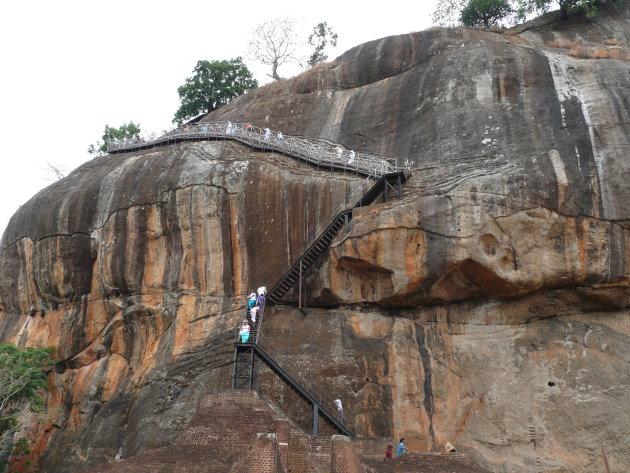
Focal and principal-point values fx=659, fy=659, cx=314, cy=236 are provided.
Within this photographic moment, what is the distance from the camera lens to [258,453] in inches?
597

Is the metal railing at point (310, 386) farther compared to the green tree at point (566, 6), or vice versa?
the green tree at point (566, 6)

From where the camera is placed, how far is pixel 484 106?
2333 centimetres

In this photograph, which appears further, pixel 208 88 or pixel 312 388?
pixel 208 88

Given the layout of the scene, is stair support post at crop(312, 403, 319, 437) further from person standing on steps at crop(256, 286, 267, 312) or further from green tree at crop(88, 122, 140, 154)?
green tree at crop(88, 122, 140, 154)

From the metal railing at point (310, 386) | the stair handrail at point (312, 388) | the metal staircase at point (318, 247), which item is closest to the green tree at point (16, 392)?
the metal railing at point (310, 386)

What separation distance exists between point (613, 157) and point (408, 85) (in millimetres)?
8828

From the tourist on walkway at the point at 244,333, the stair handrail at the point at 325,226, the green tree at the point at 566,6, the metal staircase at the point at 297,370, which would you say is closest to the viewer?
the metal staircase at the point at 297,370

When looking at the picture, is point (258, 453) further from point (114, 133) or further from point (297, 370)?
point (114, 133)

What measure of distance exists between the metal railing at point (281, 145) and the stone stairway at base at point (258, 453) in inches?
382

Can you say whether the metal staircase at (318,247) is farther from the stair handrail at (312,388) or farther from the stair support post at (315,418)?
the stair support post at (315,418)

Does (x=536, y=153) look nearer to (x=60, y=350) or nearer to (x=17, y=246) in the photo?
(x=60, y=350)

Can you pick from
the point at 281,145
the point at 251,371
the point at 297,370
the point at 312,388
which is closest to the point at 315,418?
the point at 312,388

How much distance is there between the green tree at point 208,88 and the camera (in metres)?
42.8

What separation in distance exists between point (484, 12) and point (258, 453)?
1205 inches
